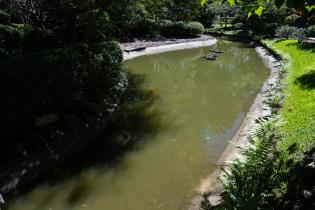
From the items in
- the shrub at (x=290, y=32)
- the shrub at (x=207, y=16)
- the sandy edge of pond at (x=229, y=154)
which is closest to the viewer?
the sandy edge of pond at (x=229, y=154)

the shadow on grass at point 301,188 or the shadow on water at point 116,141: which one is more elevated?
the shadow on grass at point 301,188

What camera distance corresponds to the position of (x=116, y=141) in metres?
8.84

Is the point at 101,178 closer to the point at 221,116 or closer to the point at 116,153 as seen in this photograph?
the point at 116,153

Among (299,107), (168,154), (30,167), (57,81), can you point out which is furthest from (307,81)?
(30,167)

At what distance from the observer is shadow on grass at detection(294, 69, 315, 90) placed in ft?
35.5

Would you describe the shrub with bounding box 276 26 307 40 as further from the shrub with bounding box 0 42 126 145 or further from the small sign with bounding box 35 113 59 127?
the small sign with bounding box 35 113 59 127

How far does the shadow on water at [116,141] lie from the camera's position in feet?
22.9

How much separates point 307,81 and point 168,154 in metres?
6.04

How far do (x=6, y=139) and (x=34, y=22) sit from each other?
1233cm

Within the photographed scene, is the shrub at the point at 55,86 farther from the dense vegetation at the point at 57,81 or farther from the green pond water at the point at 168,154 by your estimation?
the green pond water at the point at 168,154

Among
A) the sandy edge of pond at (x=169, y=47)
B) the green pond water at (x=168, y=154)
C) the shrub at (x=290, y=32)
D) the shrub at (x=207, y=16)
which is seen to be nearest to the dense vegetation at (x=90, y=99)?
the green pond water at (x=168, y=154)

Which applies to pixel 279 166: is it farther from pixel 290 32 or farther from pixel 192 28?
pixel 192 28

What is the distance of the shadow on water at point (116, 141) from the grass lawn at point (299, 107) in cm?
344

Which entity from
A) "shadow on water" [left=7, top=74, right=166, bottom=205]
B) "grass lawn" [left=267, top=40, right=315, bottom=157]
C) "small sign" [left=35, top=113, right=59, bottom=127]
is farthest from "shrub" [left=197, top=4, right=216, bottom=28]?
"small sign" [left=35, top=113, right=59, bottom=127]
